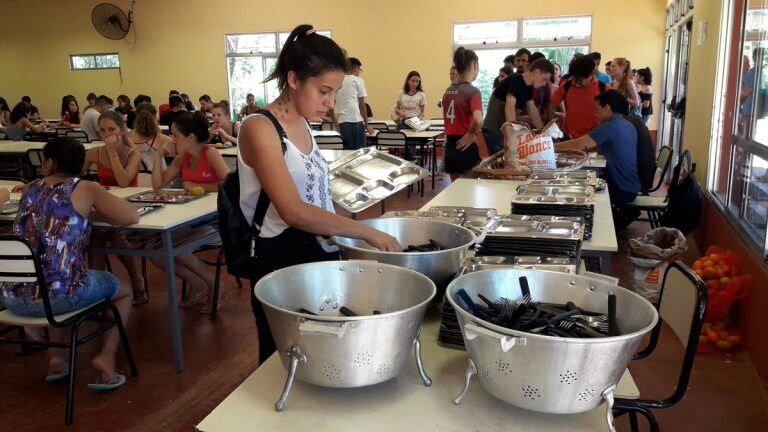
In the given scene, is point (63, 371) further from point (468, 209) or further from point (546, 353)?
point (546, 353)

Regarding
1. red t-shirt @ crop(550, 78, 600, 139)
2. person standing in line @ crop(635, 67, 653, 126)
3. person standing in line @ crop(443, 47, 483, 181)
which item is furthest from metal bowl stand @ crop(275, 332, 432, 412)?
person standing in line @ crop(635, 67, 653, 126)

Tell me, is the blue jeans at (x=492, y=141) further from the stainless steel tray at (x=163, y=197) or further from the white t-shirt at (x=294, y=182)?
the white t-shirt at (x=294, y=182)

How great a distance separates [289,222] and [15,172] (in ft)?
21.0

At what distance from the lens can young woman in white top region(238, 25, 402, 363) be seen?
132cm

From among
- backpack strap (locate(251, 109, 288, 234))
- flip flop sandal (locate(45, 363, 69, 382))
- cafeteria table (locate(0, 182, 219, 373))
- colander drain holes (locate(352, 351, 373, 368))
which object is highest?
backpack strap (locate(251, 109, 288, 234))

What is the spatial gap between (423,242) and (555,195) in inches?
31.2

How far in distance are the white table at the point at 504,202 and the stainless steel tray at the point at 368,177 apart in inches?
5.7

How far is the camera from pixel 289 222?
4.39 feet

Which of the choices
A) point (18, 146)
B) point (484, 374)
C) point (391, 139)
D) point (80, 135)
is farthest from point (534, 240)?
point (80, 135)

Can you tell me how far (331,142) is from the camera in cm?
609

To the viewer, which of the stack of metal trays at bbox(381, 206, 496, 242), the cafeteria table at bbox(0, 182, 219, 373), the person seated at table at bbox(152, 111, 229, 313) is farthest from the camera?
the person seated at table at bbox(152, 111, 229, 313)

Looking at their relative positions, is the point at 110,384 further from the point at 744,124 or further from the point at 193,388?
the point at 744,124

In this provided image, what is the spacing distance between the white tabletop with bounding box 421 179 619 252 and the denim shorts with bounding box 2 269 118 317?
1.34 m

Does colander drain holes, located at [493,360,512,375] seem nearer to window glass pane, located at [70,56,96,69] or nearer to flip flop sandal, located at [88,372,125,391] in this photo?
flip flop sandal, located at [88,372,125,391]
